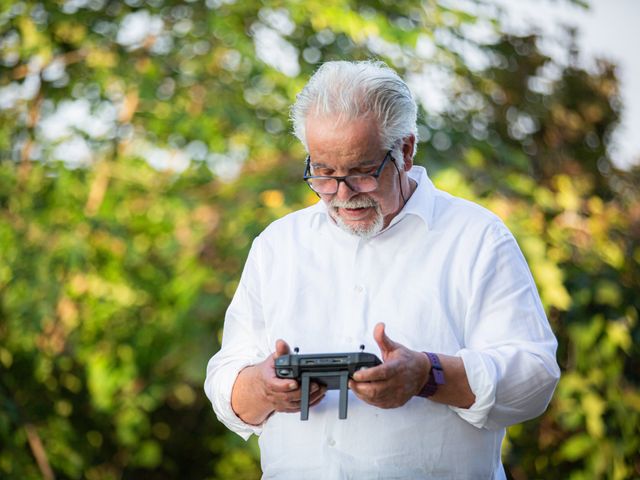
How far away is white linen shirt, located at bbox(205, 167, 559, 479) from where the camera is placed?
2098mm

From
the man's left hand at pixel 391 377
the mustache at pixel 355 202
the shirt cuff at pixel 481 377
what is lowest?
the shirt cuff at pixel 481 377

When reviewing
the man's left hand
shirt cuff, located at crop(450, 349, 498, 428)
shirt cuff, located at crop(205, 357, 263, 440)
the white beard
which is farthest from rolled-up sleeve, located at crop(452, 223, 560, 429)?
shirt cuff, located at crop(205, 357, 263, 440)

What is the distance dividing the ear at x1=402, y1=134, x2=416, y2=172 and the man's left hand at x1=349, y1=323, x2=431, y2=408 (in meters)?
0.51

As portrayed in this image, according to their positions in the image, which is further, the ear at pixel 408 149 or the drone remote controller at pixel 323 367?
the ear at pixel 408 149

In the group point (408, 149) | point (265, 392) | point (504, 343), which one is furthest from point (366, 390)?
point (408, 149)

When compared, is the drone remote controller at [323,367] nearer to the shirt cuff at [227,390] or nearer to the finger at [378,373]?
the finger at [378,373]

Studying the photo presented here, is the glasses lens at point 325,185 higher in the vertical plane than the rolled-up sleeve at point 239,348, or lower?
higher

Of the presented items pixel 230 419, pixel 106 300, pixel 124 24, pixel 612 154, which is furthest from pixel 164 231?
Answer: pixel 612 154

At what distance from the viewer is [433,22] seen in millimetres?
4742

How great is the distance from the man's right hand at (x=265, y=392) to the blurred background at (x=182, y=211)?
6.57ft

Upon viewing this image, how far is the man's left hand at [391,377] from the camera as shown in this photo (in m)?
1.89

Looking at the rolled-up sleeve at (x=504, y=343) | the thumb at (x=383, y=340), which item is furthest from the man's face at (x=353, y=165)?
the thumb at (x=383, y=340)

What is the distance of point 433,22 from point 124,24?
165cm

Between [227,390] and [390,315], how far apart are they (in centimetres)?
44
